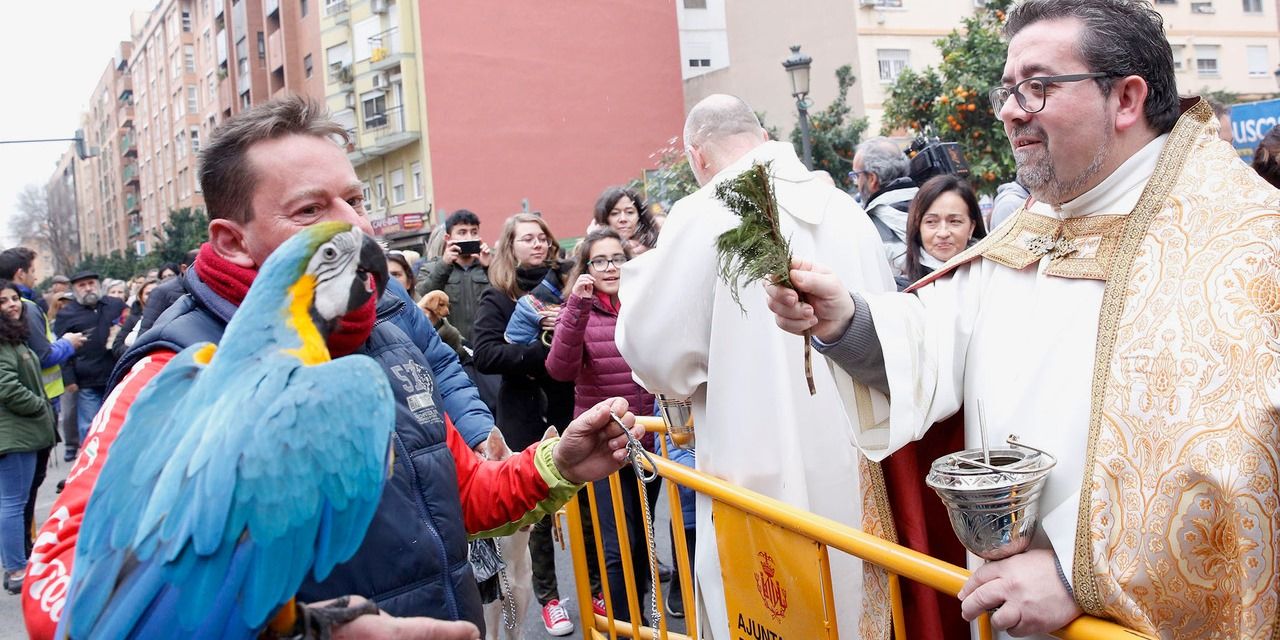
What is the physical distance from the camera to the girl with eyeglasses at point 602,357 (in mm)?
4918

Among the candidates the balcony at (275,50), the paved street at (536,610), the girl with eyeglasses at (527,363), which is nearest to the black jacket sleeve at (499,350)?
the girl with eyeglasses at (527,363)

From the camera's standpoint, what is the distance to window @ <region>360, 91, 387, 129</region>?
32750mm

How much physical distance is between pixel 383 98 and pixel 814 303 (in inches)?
1300

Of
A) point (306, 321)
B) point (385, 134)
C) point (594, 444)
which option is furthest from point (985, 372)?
point (385, 134)

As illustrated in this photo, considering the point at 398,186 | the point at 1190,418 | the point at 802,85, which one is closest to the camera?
the point at 1190,418

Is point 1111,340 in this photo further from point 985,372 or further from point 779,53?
point 779,53

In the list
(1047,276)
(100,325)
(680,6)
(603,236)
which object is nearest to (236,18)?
(680,6)

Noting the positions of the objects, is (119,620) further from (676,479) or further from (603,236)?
(603,236)

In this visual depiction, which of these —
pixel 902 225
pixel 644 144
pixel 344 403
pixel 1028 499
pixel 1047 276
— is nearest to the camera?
pixel 344 403

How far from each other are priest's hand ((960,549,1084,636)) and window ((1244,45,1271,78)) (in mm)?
41122

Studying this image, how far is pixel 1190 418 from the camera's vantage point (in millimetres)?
1778

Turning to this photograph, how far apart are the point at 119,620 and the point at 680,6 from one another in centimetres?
3984

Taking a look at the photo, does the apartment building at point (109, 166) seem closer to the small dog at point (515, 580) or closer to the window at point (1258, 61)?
the window at point (1258, 61)

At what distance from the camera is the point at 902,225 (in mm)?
5680
